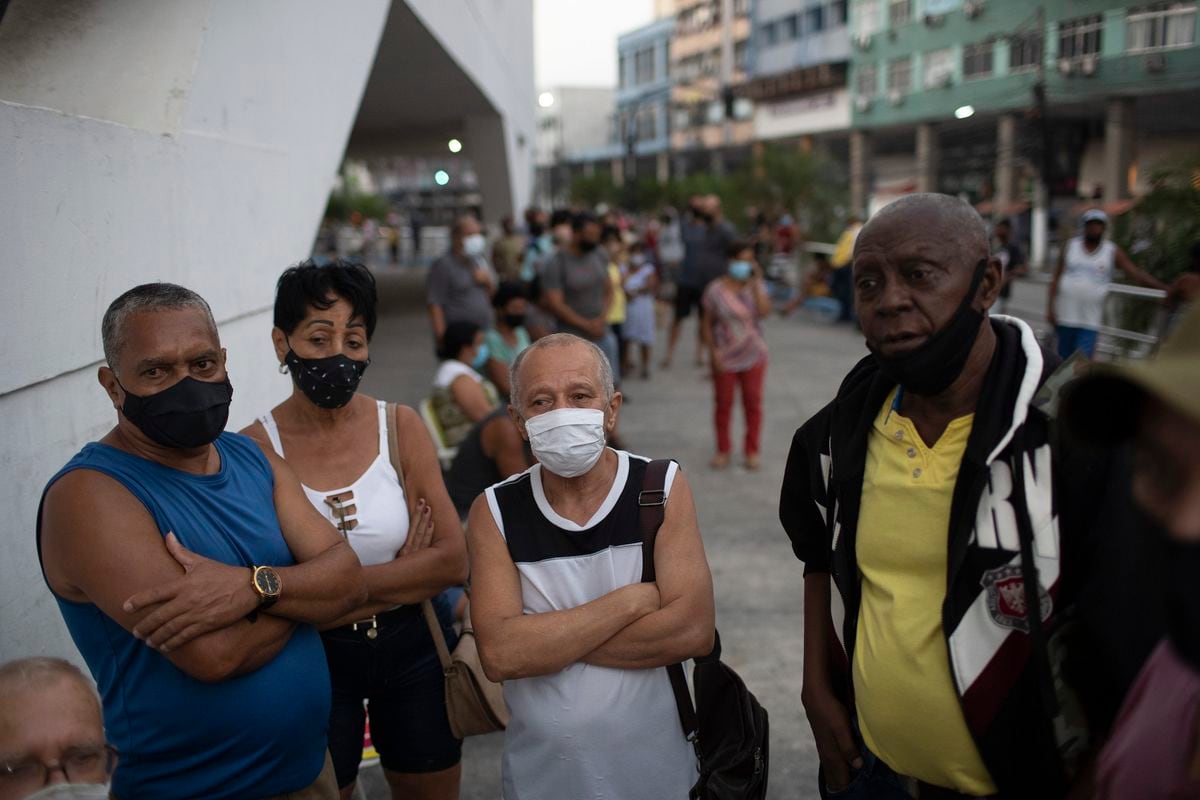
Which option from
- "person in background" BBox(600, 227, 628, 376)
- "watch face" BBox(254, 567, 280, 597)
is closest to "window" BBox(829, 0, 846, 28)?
"person in background" BBox(600, 227, 628, 376)

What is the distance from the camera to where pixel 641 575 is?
2.40 meters

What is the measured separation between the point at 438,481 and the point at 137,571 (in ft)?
3.37

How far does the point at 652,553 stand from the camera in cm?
240

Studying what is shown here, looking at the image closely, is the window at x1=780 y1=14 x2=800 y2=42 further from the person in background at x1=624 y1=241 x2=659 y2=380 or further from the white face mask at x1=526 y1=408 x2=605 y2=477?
the white face mask at x1=526 y1=408 x2=605 y2=477

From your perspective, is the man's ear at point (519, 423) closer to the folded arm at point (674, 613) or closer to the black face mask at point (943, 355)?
the folded arm at point (674, 613)

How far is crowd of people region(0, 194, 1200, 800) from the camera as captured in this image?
1881 mm

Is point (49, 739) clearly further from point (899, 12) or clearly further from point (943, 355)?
point (899, 12)

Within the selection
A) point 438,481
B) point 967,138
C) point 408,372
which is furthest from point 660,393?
point 967,138

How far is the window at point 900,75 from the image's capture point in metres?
42.3

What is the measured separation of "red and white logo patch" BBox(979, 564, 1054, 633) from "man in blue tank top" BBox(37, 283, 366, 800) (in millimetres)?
1490

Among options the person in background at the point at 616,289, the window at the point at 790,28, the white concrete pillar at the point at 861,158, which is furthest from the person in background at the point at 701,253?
the window at the point at 790,28

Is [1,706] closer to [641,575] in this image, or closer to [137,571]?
[137,571]

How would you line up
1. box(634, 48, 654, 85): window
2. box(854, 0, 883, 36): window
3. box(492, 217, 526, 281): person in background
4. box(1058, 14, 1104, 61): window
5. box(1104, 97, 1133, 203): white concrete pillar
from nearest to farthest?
Result: box(492, 217, 526, 281): person in background
box(1058, 14, 1104, 61): window
box(1104, 97, 1133, 203): white concrete pillar
box(854, 0, 883, 36): window
box(634, 48, 654, 85): window

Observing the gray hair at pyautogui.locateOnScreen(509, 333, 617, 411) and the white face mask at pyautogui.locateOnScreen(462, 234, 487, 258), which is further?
the white face mask at pyautogui.locateOnScreen(462, 234, 487, 258)
